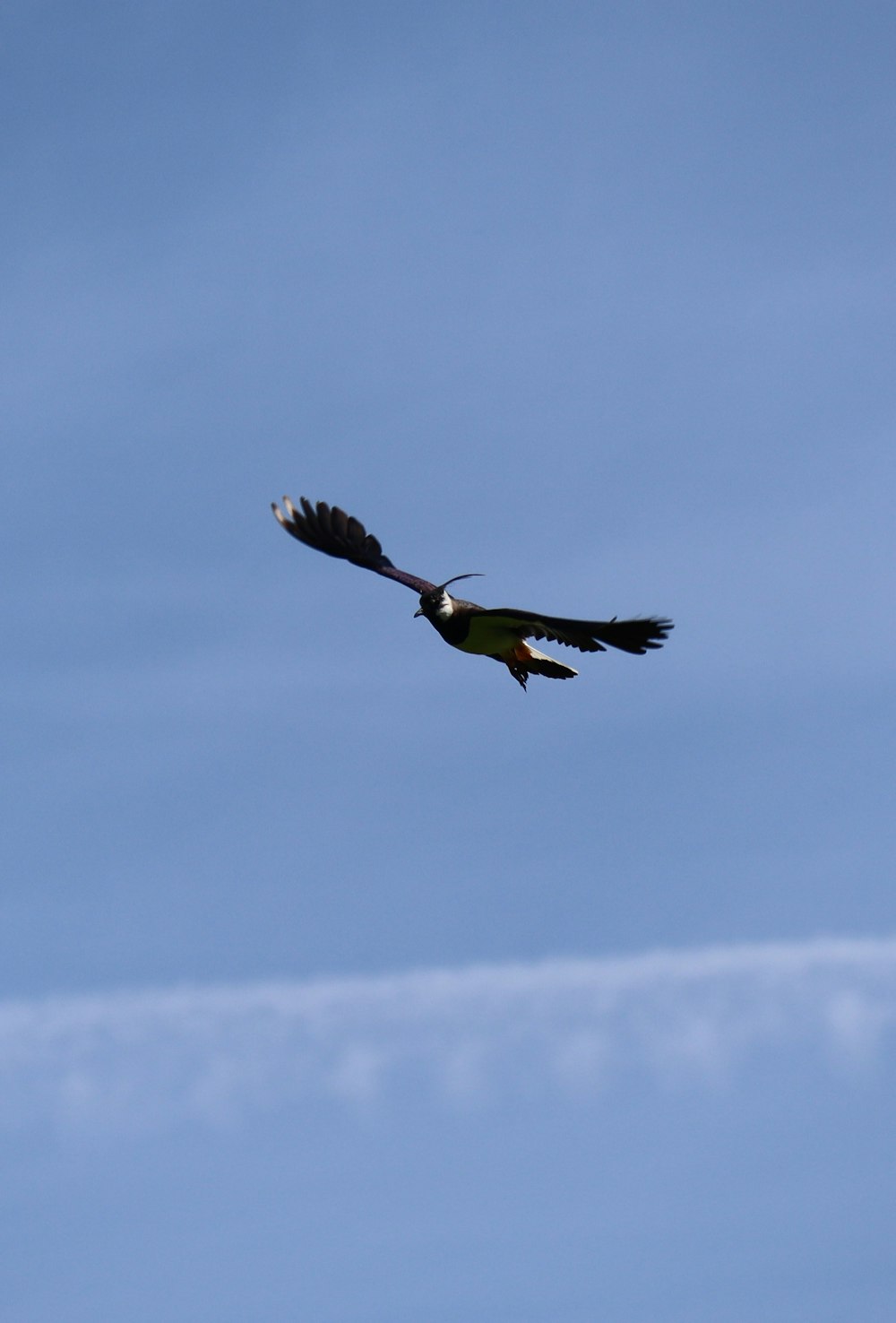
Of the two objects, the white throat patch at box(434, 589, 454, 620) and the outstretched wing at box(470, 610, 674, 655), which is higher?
the white throat patch at box(434, 589, 454, 620)

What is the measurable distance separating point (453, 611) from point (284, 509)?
5.99 meters

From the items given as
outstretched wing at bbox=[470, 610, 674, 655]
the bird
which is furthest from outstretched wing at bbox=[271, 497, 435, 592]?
outstretched wing at bbox=[470, 610, 674, 655]

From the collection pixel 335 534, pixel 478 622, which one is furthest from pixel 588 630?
pixel 335 534

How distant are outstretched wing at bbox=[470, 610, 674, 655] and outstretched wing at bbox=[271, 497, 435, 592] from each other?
220 inches

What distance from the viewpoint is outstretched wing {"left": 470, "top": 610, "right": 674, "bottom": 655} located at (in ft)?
80.1

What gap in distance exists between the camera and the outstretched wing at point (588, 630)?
80.1 feet

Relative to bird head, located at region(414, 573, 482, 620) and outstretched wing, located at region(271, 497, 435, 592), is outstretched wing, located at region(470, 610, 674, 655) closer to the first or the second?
bird head, located at region(414, 573, 482, 620)

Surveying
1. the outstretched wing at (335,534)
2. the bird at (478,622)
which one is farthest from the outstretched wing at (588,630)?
the outstretched wing at (335,534)

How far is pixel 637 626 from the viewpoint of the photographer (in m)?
24.4

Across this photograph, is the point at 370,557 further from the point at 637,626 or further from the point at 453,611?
the point at 637,626

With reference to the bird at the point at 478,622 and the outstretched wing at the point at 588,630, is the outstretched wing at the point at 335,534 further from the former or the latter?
the outstretched wing at the point at 588,630

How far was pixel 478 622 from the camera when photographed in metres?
28.4

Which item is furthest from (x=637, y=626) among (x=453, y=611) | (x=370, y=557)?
(x=370, y=557)

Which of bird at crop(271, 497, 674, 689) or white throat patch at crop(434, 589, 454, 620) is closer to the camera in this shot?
bird at crop(271, 497, 674, 689)
